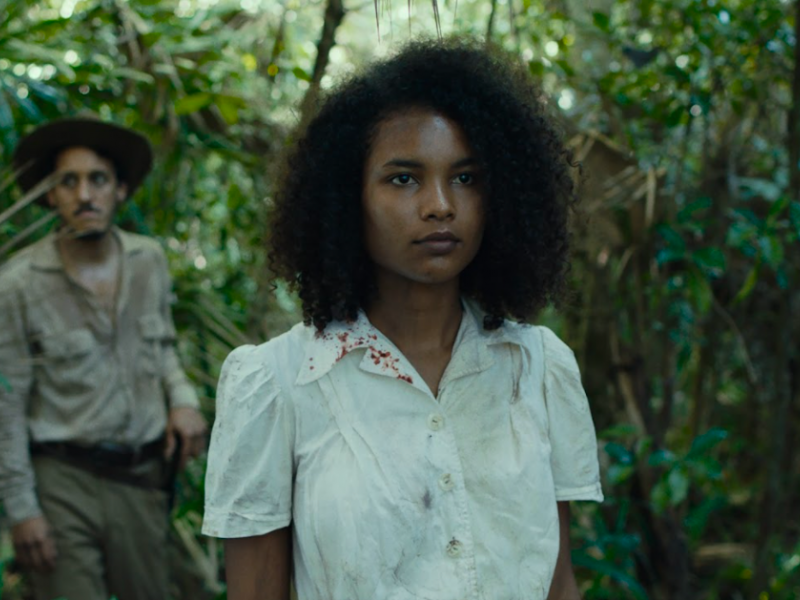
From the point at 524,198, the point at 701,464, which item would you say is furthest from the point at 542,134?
the point at 701,464

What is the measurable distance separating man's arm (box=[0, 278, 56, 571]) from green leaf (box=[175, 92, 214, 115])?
111 centimetres

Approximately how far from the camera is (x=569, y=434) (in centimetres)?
152

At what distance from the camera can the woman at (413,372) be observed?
4.32ft

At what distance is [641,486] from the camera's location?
10.5 feet

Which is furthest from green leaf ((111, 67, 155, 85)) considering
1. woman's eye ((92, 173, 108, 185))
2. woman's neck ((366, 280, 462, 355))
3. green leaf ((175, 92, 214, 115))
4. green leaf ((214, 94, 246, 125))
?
woman's neck ((366, 280, 462, 355))

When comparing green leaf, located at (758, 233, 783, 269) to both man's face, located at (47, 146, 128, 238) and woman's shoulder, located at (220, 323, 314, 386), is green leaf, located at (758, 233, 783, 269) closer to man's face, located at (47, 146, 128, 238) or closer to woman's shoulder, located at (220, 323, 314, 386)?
woman's shoulder, located at (220, 323, 314, 386)

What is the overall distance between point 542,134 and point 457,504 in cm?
63

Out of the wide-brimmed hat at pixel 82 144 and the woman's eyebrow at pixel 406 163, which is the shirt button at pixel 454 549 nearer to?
the woman's eyebrow at pixel 406 163

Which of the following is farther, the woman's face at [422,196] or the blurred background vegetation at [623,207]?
the blurred background vegetation at [623,207]

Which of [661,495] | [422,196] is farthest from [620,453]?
[422,196]

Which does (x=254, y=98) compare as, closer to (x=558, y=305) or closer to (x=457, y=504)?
(x=558, y=305)

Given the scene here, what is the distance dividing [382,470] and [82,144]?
7.30 ft

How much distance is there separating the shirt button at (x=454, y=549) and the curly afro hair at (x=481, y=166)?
38 centimetres

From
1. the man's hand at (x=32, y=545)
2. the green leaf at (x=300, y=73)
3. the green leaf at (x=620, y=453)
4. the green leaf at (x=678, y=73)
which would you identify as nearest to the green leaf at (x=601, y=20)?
the green leaf at (x=678, y=73)
